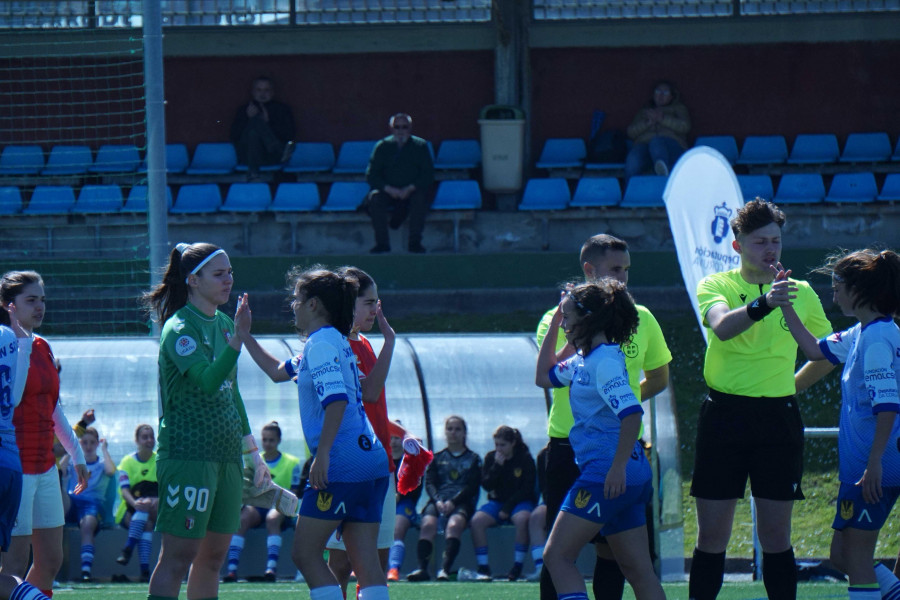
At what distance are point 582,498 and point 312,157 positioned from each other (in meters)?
13.1

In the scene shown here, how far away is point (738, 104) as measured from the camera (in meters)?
17.4

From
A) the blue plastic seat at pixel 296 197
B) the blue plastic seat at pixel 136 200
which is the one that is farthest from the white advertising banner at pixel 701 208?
the blue plastic seat at pixel 296 197

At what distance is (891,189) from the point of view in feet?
48.9

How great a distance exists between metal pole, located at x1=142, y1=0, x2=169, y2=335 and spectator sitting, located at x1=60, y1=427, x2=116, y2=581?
2289mm

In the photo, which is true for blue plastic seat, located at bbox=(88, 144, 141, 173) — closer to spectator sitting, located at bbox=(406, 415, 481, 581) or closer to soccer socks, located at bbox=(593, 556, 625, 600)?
spectator sitting, located at bbox=(406, 415, 481, 581)

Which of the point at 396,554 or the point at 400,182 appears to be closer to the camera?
the point at 396,554

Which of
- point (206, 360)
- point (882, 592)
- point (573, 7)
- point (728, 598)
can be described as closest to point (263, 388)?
point (728, 598)

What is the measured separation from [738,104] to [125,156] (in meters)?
8.53

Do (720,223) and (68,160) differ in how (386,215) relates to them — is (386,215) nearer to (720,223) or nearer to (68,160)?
(68,160)

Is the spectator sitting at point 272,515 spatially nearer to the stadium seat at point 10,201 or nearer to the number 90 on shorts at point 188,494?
the number 90 on shorts at point 188,494

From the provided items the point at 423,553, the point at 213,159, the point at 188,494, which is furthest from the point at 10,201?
the point at 188,494

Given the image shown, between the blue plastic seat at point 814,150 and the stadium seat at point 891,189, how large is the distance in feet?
3.63

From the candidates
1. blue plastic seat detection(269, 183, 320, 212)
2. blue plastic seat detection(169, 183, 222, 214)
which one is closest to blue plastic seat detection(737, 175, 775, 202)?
blue plastic seat detection(269, 183, 320, 212)

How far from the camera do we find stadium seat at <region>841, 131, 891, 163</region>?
16.0 m
